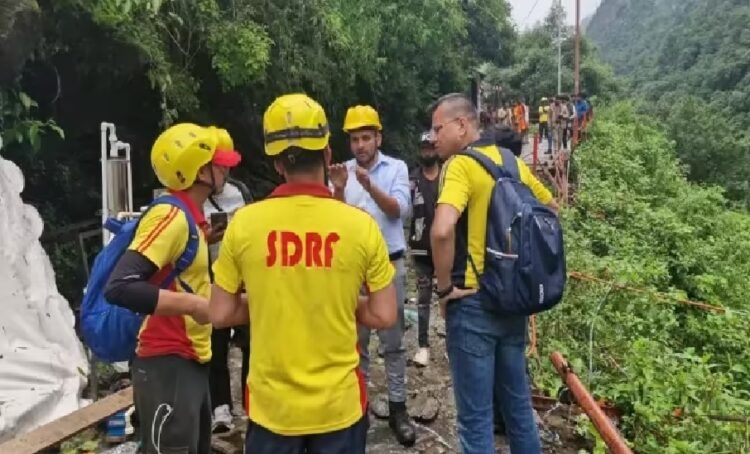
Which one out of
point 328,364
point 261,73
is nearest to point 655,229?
point 261,73

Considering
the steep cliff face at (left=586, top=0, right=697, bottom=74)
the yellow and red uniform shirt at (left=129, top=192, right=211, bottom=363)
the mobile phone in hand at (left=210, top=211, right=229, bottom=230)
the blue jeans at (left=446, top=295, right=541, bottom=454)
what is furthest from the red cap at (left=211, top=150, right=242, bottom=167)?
the steep cliff face at (left=586, top=0, right=697, bottom=74)

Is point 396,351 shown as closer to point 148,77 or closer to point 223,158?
point 223,158

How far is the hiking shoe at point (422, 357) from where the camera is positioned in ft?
18.7

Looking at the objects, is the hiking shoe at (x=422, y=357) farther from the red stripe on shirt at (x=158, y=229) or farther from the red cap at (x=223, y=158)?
the red stripe on shirt at (x=158, y=229)

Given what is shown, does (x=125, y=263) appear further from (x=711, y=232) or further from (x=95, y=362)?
(x=711, y=232)

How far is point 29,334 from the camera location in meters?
4.71

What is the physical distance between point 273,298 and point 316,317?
0.43 ft

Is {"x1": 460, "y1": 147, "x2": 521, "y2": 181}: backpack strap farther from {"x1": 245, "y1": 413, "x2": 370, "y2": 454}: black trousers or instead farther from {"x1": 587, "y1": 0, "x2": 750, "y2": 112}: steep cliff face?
{"x1": 587, "y1": 0, "x2": 750, "y2": 112}: steep cliff face

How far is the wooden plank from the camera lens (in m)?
3.87

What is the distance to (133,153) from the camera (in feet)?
29.9

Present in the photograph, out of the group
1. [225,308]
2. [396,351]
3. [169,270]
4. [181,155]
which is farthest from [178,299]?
[396,351]

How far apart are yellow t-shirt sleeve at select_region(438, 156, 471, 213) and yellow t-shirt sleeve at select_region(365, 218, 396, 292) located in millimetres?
805

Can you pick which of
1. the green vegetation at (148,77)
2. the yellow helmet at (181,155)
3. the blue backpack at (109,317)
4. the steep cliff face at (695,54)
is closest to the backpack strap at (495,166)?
the yellow helmet at (181,155)

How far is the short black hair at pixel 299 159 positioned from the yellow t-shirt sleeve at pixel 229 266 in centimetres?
21
